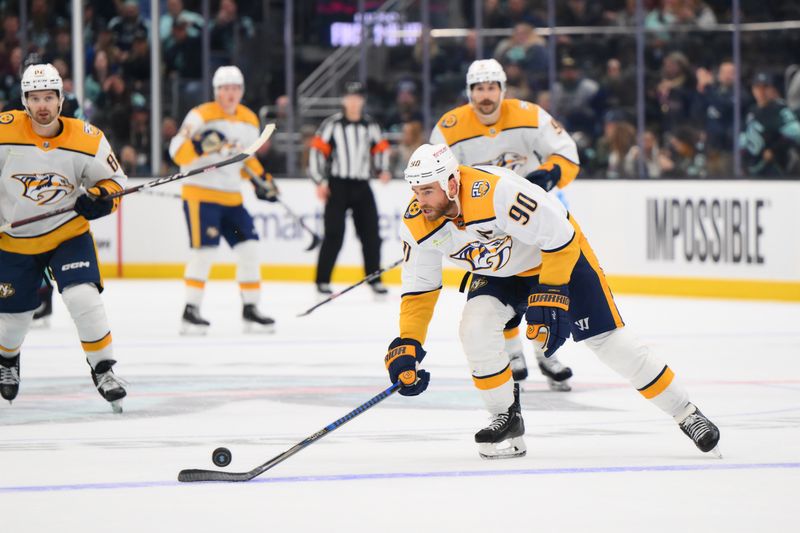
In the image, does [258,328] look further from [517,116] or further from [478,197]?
[478,197]

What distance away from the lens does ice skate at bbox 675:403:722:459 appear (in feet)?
14.9

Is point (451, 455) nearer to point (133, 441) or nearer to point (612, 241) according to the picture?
point (133, 441)

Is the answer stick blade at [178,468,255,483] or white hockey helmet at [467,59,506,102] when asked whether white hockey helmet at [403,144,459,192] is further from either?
white hockey helmet at [467,59,506,102]

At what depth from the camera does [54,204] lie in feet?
18.7

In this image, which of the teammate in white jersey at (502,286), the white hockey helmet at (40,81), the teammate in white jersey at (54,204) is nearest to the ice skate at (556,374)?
the teammate in white jersey at (502,286)

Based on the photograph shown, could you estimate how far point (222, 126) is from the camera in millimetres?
8766

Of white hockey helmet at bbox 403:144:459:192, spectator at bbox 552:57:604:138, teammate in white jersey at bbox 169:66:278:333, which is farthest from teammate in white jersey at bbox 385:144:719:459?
spectator at bbox 552:57:604:138

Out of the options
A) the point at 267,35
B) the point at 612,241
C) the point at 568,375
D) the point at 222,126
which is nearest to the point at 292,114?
the point at 267,35

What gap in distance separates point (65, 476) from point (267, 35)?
10476mm

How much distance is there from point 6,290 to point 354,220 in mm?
5332

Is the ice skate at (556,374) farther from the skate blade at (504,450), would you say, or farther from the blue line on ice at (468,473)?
the blue line on ice at (468,473)

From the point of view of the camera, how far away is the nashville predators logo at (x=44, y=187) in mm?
5660

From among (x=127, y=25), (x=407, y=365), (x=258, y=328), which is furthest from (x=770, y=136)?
(x=407, y=365)

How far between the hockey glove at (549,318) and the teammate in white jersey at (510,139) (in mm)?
1855
